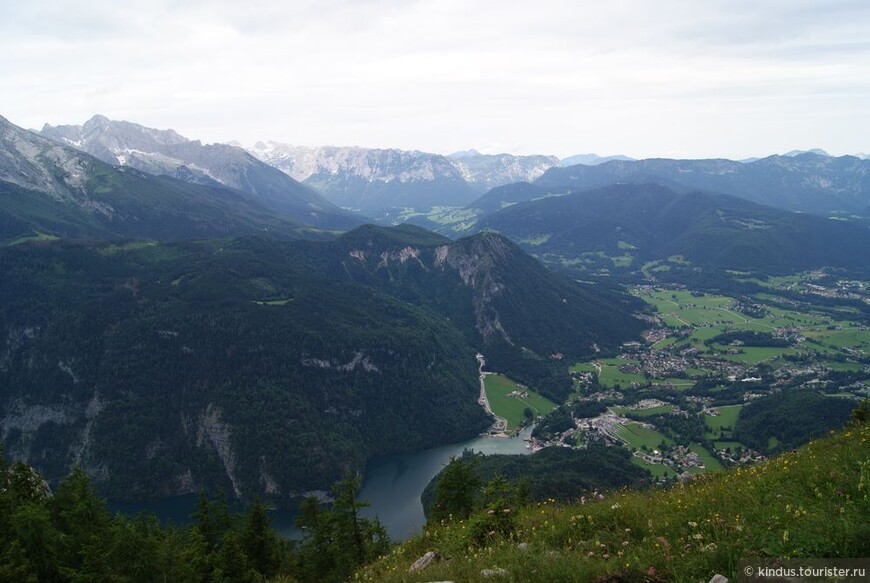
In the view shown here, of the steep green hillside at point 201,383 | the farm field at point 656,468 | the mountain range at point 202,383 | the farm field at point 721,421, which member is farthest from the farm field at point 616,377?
the farm field at point 656,468

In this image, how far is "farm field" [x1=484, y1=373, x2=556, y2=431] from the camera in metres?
165

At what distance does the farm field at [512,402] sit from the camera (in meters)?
165

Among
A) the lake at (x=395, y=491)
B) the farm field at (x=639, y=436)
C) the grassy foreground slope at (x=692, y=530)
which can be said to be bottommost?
the lake at (x=395, y=491)

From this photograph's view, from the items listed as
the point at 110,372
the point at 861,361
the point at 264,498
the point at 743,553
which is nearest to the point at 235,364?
the point at 110,372

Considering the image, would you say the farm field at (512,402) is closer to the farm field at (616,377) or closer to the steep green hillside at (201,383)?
the steep green hillside at (201,383)

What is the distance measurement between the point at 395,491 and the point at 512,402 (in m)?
64.2

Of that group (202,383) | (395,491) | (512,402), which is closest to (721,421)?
(512,402)

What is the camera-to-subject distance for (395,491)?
126 metres

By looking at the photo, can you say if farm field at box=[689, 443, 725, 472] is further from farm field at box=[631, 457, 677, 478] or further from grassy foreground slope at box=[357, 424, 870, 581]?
grassy foreground slope at box=[357, 424, 870, 581]

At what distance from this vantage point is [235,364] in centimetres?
15875

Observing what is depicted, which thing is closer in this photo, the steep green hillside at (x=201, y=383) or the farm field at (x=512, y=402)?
the steep green hillside at (x=201, y=383)

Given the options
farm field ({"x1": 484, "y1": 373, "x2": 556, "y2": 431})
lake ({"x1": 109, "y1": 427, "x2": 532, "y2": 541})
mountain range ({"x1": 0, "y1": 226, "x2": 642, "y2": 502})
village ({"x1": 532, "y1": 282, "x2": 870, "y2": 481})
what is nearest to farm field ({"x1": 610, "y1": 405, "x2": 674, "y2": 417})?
village ({"x1": 532, "y1": 282, "x2": 870, "y2": 481})

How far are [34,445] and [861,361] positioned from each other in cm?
26346

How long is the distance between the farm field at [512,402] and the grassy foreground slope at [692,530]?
147 metres
